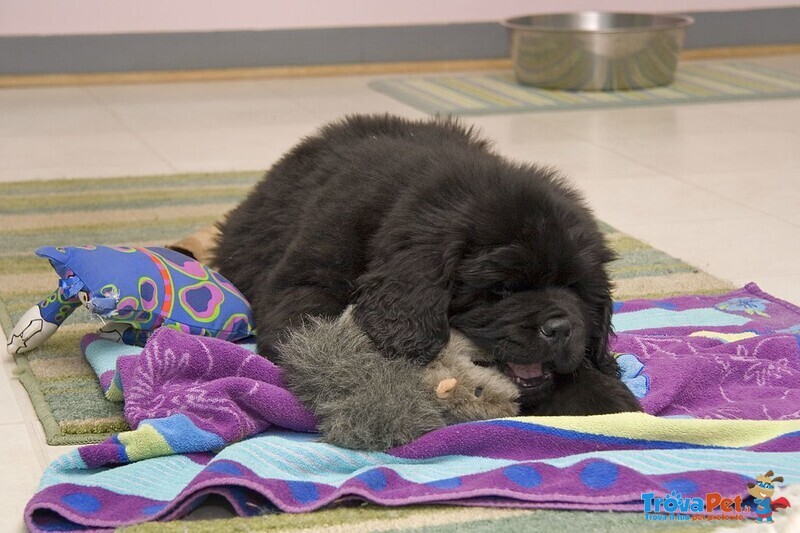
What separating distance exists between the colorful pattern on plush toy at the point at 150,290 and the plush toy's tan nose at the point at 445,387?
2.11 feet

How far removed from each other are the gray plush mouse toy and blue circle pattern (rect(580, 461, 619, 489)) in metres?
0.22

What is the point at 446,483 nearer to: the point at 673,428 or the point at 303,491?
the point at 303,491

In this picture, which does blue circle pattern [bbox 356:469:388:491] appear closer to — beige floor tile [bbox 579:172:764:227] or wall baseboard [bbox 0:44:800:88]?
beige floor tile [bbox 579:172:764:227]

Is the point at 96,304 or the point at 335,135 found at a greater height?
the point at 335,135

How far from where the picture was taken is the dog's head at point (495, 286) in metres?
1.78

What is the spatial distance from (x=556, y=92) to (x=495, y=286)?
4.06 m

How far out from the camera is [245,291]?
242 centimetres

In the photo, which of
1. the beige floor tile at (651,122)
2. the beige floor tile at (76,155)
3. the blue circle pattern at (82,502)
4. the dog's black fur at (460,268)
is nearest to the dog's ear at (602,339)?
the dog's black fur at (460,268)

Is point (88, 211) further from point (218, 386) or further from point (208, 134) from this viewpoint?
point (218, 386)

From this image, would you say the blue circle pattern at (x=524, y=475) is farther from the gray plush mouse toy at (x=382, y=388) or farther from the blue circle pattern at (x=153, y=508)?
the blue circle pattern at (x=153, y=508)

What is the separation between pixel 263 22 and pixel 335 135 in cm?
385

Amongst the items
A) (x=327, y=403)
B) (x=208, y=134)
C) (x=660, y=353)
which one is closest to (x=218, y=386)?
(x=327, y=403)

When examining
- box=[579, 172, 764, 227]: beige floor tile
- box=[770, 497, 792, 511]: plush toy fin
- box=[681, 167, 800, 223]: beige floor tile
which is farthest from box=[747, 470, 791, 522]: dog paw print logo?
box=[681, 167, 800, 223]: beige floor tile

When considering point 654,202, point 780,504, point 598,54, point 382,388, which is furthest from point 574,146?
point 780,504
